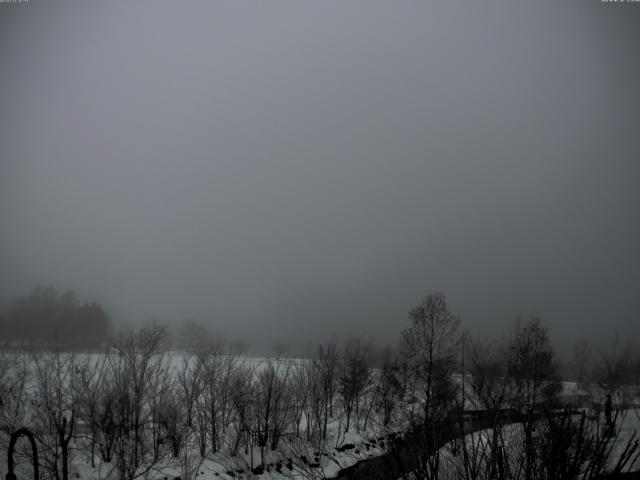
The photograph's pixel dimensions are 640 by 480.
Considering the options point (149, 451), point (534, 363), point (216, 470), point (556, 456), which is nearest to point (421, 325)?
point (534, 363)

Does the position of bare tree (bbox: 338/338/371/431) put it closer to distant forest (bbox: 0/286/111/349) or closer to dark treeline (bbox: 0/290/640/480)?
dark treeline (bbox: 0/290/640/480)

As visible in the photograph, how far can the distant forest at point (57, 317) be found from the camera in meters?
69.8

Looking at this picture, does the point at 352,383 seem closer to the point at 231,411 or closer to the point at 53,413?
the point at 231,411

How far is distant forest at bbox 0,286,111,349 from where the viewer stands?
69812mm

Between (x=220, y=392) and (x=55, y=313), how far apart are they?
6736 cm

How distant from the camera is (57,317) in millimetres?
74688

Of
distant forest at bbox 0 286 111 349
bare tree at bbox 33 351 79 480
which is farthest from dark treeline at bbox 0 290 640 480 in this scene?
distant forest at bbox 0 286 111 349

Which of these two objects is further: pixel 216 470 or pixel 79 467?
pixel 216 470

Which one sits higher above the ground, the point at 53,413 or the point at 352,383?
the point at 53,413

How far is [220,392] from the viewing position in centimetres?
2839

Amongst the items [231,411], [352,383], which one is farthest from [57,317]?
[352,383]

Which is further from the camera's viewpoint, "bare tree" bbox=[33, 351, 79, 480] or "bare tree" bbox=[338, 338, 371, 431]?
"bare tree" bbox=[338, 338, 371, 431]

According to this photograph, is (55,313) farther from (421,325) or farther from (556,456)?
(556,456)

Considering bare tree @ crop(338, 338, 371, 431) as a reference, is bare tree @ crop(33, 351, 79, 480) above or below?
above
